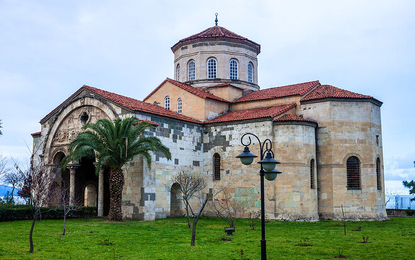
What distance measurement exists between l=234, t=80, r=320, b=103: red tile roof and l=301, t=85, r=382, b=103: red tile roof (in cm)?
53

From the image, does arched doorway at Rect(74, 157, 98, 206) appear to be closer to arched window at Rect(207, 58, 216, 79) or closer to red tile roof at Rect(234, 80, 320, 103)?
arched window at Rect(207, 58, 216, 79)

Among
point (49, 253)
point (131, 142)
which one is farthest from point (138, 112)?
Result: point (49, 253)

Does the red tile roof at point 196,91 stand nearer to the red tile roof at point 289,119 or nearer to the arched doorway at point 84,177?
the red tile roof at point 289,119

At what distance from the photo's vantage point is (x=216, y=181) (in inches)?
1182

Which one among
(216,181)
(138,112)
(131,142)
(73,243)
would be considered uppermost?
(138,112)

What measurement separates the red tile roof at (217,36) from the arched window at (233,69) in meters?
1.91

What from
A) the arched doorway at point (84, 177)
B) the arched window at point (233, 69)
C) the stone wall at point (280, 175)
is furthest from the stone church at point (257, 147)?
the arched window at point (233, 69)

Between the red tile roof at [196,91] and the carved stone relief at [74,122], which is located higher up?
the red tile roof at [196,91]

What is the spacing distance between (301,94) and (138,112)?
449 inches

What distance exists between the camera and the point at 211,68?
35.8m

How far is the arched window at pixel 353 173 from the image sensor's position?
92.5 feet

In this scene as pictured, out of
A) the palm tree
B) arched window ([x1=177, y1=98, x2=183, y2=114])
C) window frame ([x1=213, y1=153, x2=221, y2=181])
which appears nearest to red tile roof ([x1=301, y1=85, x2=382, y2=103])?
window frame ([x1=213, y1=153, x2=221, y2=181])

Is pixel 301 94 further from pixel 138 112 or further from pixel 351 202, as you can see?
pixel 138 112

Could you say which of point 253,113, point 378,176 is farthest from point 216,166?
point 378,176
